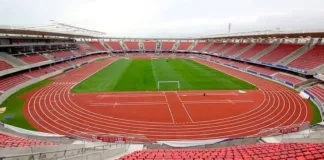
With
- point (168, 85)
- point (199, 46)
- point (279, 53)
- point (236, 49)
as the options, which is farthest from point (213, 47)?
point (168, 85)

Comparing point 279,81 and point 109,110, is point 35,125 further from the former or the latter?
point 279,81

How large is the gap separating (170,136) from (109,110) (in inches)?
299

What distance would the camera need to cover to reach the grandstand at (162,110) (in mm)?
10070

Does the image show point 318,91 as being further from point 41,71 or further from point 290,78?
point 41,71

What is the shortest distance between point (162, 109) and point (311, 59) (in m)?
26.8

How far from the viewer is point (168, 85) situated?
101 feet

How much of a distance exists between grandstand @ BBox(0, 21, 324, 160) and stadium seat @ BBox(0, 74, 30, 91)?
0.13 meters

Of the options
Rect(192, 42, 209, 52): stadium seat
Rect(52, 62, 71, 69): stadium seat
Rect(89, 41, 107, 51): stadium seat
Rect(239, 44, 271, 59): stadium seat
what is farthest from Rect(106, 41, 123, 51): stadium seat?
Rect(239, 44, 271, 59): stadium seat

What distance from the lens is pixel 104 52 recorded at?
74.7m

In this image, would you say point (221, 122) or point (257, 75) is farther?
point (257, 75)

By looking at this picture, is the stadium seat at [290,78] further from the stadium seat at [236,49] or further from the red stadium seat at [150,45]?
the red stadium seat at [150,45]

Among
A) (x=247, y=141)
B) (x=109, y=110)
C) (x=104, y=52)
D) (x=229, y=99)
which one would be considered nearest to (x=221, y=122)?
(x=247, y=141)

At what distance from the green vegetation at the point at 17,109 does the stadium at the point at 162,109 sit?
0.32 ft

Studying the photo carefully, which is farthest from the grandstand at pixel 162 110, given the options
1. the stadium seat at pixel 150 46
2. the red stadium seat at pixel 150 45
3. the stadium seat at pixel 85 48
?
the red stadium seat at pixel 150 45
